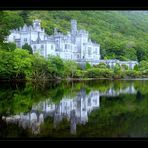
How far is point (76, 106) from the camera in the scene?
3.79 meters

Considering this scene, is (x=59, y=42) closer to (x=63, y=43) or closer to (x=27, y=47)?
(x=63, y=43)

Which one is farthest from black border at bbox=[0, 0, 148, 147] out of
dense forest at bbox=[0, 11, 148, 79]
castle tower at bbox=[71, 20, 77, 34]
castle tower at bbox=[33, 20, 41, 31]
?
castle tower at bbox=[33, 20, 41, 31]

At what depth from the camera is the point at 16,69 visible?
4.13m

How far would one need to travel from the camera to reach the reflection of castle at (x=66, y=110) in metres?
3.61

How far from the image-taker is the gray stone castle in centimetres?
384

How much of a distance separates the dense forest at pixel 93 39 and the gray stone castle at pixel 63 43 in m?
0.07

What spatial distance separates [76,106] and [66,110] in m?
0.15

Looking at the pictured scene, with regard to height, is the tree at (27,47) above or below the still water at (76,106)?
above

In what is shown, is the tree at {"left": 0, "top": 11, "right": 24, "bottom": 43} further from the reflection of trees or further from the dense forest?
the reflection of trees
